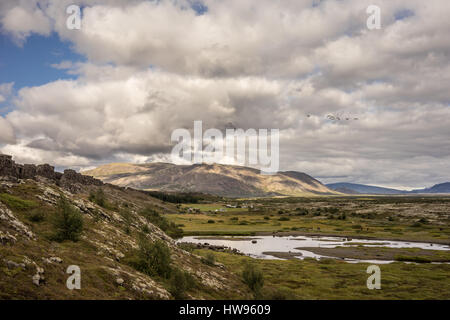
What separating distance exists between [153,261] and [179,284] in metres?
4.25

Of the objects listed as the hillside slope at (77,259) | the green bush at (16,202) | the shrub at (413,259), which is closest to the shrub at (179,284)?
the hillside slope at (77,259)

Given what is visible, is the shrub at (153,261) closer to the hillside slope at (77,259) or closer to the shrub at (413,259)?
the hillside slope at (77,259)

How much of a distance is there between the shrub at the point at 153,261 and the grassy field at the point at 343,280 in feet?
36.4

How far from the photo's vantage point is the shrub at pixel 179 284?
25.8 metres

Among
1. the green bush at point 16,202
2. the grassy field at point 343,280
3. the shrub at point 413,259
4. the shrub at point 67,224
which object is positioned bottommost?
the shrub at point 413,259

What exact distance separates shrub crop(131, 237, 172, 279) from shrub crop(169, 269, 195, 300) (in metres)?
1.18

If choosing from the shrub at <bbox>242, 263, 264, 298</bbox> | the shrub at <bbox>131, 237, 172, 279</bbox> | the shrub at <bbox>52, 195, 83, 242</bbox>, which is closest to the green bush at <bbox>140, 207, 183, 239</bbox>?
→ the shrub at <bbox>242, 263, 264, 298</bbox>

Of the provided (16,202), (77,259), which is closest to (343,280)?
(77,259)

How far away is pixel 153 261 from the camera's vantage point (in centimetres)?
3012

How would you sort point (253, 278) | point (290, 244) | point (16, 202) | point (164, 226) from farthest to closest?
point (164, 226) < point (290, 244) < point (253, 278) < point (16, 202)

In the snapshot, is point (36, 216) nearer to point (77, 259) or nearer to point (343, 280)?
point (77, 259)

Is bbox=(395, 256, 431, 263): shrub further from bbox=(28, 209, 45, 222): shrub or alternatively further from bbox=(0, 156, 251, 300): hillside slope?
bbox=(28, 209, 45, 222): shrub

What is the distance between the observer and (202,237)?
114 metres
